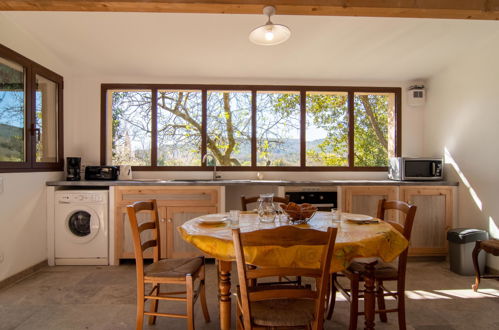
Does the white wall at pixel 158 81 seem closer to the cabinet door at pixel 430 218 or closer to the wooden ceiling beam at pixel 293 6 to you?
the cabinet door at pixel 430 218

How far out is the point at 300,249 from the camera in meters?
1.50

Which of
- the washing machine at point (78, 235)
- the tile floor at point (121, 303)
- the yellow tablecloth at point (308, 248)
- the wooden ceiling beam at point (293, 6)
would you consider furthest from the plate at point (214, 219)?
the washing machine at point (78, 235)

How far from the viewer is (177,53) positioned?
3.49 m

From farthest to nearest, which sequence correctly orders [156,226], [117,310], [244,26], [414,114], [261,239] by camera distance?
[414,114] < [244,26] < [117,310] < [156,226] < [261,239]

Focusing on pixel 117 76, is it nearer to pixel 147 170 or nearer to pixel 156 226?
pixel 147 170

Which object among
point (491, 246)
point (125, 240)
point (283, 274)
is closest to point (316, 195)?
point (491, 246)

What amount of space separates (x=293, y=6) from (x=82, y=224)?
3.12 metres

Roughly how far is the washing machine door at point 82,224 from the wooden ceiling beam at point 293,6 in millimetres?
2053

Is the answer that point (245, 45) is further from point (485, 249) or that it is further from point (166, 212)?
point (485, 249)

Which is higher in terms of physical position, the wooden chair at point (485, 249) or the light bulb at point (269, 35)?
the light bulb at point (269, 35)

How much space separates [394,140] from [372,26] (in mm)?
1869

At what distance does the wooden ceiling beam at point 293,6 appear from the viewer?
7.03ft

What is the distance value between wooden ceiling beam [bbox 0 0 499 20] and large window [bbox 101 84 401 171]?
197cm

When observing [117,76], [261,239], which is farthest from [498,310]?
[117,76]
